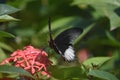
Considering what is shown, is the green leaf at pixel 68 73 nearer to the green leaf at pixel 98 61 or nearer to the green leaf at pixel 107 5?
the green leaf at pixel 98 61

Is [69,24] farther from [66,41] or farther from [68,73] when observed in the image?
[68,73]

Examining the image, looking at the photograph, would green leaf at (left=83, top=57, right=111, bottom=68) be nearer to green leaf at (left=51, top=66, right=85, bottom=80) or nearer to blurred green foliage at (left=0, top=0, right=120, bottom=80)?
green leaf at (left=51, top=66, right=85, bottom=80)

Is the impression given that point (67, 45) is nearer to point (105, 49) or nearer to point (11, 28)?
point (105, 49)

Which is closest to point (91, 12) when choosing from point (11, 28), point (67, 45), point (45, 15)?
point (45, 15)

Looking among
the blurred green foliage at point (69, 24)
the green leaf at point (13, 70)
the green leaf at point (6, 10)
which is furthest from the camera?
the blurred green foliage at point (69, 24)

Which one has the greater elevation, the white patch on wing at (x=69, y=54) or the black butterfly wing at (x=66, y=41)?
the black butterfly wing at (x=66, y=41)

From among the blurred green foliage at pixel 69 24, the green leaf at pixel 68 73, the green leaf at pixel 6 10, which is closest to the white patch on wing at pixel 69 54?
the green leaf at pixel 68 73

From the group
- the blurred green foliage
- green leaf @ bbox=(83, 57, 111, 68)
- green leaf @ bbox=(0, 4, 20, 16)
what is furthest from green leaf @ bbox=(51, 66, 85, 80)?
the blurred green foliage
